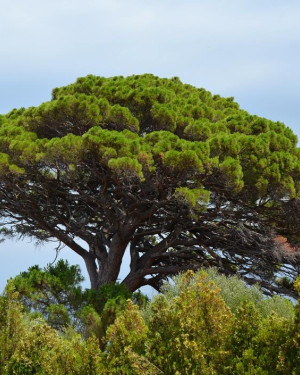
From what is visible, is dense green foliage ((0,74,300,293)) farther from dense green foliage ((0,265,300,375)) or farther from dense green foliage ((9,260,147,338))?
dense green foliage ((0,265,300,375))

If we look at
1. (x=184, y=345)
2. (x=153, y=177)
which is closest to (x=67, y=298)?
(x=153, y=177)

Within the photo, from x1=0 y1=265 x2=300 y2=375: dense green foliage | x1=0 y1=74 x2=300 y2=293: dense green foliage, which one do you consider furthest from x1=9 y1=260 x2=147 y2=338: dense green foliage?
x1=0 y1=265 x2=300 y2=375: dense green foliage

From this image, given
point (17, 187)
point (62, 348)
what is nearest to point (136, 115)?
point (17, 187)

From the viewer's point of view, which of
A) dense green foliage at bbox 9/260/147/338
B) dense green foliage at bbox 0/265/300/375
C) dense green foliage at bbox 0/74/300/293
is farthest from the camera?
dense green foliage at bbox 0/74/300/293

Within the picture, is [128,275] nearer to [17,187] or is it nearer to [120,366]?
[17,187]

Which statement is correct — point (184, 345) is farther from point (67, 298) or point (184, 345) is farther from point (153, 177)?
point (67, 298)

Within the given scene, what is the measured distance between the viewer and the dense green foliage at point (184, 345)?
6848mm

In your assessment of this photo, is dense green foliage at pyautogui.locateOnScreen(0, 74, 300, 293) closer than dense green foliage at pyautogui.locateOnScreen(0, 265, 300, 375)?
No

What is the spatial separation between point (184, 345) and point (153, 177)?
7.32 m

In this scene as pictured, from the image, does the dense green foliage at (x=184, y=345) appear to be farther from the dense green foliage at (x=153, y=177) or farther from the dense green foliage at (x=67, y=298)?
the dense green foliage at (x=153, y=177)

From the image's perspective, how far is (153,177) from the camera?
13969 mm

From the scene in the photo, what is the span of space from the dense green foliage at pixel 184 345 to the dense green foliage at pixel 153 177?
19.6ft

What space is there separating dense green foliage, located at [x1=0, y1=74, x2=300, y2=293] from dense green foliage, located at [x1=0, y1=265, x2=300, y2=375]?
597 centimetres

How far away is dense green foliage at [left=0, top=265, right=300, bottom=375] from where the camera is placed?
22.5 ft
